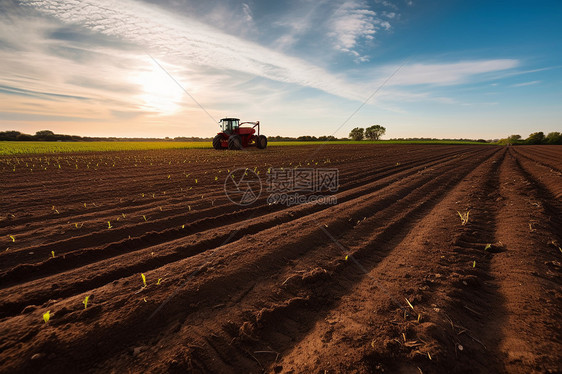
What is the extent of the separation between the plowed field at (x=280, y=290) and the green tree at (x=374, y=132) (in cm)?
9907

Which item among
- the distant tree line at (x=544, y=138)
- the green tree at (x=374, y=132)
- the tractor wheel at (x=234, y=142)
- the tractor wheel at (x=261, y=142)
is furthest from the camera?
the green tree at (x=374, y=132)

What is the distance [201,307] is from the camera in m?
2.70

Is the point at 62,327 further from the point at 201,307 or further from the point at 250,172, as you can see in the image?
the point at 250,172

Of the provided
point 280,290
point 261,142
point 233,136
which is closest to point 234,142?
point 233,136

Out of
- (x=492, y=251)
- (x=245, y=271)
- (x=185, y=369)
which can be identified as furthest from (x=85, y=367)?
(x=492, y=251)

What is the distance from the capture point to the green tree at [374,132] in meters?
97.5

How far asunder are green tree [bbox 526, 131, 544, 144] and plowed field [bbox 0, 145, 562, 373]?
8664 cm

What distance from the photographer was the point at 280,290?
9.87 feet

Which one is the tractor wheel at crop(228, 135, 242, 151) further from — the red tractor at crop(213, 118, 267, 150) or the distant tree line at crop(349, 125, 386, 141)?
the distant tree line at crop(349, 125, 386, 141)

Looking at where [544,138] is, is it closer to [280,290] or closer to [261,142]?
[261,142]

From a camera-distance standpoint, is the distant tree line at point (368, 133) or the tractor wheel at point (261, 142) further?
the distant tree line at point (368, 133)

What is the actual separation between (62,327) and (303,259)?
9.37ft

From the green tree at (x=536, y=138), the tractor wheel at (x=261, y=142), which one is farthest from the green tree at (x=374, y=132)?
the tractor wheel at (x=261, y=142)

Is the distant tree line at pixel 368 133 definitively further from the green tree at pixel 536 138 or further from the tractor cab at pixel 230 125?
the tractor cab at pixel 230 125
